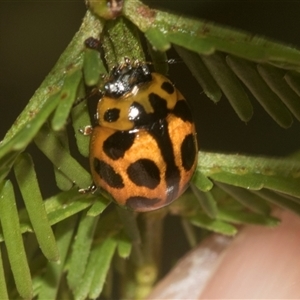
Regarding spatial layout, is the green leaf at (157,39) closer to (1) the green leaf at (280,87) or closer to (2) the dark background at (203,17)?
(1) the green leaf at (280,87)

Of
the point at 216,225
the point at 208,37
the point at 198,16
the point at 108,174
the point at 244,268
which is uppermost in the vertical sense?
the point at 208,37

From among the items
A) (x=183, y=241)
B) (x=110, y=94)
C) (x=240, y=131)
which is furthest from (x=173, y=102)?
(x=183, y=241)

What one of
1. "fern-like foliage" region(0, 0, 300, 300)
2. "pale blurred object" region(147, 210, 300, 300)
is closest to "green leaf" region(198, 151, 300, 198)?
"fern-like foliage" region(0, 0, 300, 300)

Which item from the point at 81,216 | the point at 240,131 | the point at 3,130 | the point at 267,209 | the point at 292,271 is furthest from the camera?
the point at 3,130

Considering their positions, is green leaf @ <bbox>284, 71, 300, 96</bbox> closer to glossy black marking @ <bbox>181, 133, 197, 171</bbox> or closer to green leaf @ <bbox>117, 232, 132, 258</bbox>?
glossy black marking @ <bbox>181, 133, 197, 171</bbox>

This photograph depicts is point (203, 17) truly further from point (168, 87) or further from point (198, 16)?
point (168, 87)

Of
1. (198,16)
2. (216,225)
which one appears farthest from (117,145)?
(198,16)

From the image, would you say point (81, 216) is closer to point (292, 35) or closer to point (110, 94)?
point (110, 94)
